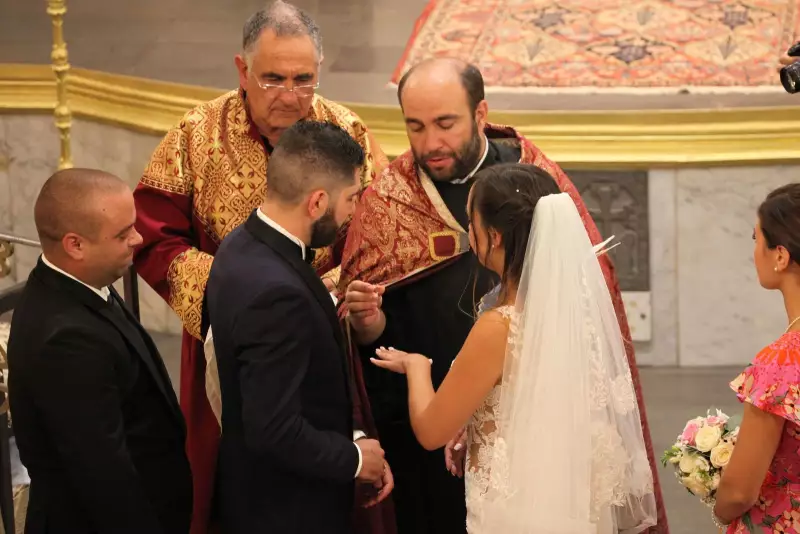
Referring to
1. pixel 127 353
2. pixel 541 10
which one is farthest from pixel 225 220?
pixel 541 10

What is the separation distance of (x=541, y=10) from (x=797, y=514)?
16.1 ft

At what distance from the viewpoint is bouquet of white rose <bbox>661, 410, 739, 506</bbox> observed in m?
3.19

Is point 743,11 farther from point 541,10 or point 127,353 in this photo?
point 127,353

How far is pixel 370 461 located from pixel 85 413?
27.0 inches

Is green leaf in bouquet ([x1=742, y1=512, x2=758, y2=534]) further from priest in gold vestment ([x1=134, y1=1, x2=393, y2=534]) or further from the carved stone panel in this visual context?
the carved stone panel

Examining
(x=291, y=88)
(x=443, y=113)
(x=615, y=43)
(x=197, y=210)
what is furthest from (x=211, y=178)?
(x=615, y=43)

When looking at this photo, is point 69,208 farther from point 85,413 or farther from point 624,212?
point 624,212

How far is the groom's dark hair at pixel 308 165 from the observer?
297 cm

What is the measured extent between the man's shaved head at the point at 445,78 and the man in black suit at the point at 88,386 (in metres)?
0.96

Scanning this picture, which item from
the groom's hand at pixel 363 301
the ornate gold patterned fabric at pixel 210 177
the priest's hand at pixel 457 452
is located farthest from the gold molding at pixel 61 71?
the priest's hand at pixel 457 452

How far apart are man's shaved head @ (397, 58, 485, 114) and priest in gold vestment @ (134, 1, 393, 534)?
0.33 meters

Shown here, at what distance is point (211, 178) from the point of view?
391cm

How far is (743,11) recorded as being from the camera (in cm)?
721

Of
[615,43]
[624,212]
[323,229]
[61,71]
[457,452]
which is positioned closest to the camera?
[323,229]
